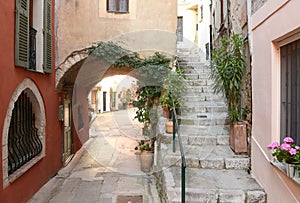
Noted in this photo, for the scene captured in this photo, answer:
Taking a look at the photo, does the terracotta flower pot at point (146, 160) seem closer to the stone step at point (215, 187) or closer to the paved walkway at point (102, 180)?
→ the paved walkway at point (102, 180)

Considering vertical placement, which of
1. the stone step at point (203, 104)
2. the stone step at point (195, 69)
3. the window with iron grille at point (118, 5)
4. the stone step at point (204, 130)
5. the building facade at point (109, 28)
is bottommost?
the stone step at point (204, 130)

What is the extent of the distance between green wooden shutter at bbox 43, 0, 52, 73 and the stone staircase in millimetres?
2869

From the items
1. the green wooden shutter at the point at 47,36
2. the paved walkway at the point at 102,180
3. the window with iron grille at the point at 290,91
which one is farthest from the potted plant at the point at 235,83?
the green wooden shutter at the point at 47,36

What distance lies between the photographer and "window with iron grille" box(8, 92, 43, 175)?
14.3 feet

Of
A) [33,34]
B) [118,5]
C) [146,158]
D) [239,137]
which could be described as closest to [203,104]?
[146,158]

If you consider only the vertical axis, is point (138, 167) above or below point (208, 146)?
below

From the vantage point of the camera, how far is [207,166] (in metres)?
4.06

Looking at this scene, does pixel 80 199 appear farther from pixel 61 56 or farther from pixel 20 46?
pixel 61 56

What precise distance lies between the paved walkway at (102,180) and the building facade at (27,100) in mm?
392

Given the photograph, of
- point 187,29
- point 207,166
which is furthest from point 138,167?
point 187,29

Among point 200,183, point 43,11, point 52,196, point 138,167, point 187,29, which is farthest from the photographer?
point 187,29

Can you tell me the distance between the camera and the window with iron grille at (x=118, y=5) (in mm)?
6844

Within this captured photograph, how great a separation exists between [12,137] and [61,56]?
8.35 ft

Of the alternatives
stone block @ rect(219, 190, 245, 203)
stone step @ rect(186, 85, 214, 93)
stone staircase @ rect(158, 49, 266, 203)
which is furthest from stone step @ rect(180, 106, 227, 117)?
stone block @ rect(219, 190, 245, 203)
